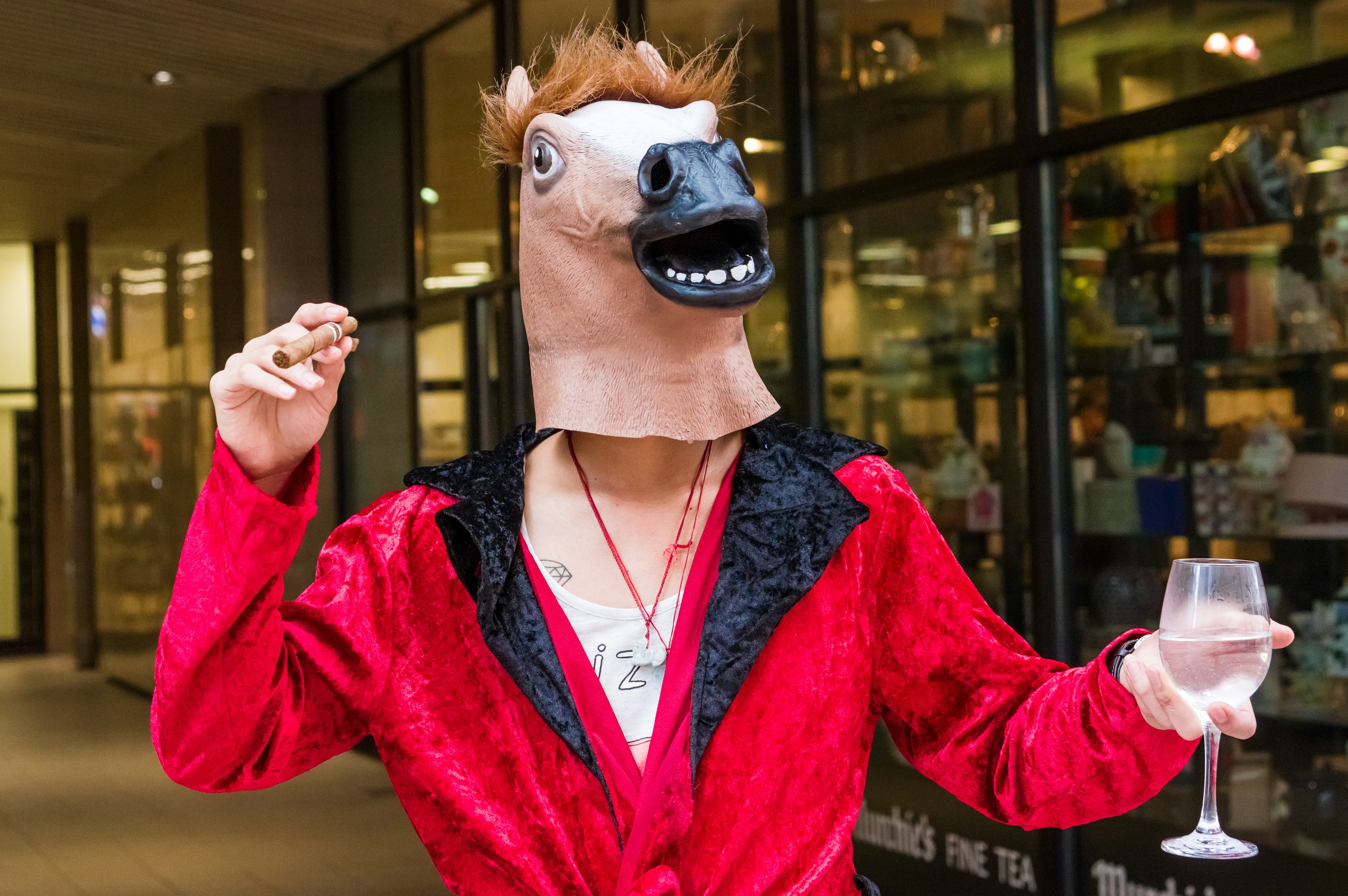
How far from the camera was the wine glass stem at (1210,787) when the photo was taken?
1.26 metres

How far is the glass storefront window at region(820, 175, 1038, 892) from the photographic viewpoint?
13.5ft

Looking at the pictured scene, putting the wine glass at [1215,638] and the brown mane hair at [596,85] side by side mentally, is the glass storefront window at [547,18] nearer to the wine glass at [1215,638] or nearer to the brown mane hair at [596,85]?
the brown mane hair at [596,85]

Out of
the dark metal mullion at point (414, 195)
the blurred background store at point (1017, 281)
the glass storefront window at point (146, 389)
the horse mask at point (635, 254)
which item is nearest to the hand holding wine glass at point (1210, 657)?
the horse mask at point (635, 254)

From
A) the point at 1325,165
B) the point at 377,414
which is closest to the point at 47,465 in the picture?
the point at 377,414

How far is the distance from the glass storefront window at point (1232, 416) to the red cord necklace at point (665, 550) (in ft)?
7.62

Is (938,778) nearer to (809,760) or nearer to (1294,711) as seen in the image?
(809,760)

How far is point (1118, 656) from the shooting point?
1356mm

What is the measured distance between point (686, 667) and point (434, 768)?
0.92ft

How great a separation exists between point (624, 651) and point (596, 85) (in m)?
0.62

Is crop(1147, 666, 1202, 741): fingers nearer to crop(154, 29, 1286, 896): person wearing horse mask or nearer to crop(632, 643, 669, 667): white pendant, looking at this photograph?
crop(154, 29, 1286, 896): person wearing horse mask

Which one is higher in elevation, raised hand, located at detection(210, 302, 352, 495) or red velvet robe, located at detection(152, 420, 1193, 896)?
raised hand, located at detection(210, 302, 352, 495)

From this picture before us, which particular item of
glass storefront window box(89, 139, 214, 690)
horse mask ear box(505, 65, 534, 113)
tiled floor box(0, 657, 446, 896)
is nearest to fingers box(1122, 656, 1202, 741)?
horse mask ear box(505, 65, 534, 113)

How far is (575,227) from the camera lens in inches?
56.7

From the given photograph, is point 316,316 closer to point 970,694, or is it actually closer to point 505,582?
point 505,582
